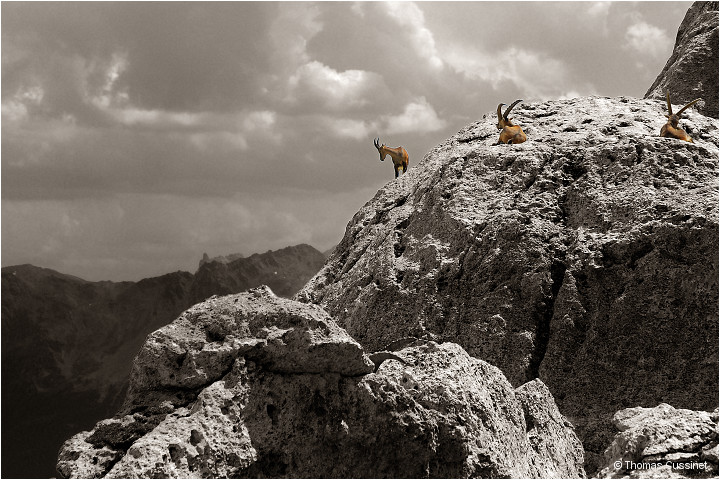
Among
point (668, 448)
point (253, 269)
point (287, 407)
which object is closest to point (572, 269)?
point (668, 448)

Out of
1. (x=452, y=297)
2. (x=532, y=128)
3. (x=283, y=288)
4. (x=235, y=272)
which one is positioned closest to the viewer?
(x=452, y=297)

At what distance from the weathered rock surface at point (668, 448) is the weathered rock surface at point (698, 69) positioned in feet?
30.9

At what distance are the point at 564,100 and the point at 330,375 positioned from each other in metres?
8.39

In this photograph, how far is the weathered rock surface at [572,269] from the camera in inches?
376

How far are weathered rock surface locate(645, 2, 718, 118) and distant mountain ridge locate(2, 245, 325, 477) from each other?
60.6 metres

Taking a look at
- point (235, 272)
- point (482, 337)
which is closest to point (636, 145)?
point (482, 337)

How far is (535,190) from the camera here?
35.7 feet

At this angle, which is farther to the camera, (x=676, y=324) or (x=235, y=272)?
(x=235, y=272)

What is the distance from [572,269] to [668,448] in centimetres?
399

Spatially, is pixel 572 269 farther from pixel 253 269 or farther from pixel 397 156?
pixel 253 269

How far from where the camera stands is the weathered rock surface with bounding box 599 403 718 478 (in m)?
6.05

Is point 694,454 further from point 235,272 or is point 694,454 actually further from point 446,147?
point 235,272

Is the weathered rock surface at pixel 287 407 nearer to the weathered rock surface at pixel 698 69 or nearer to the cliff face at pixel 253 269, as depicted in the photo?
the weathered rock surface at pixel 698 69

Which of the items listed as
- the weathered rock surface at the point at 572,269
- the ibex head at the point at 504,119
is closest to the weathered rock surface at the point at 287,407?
the weathered rock surface at the point at 572,269
